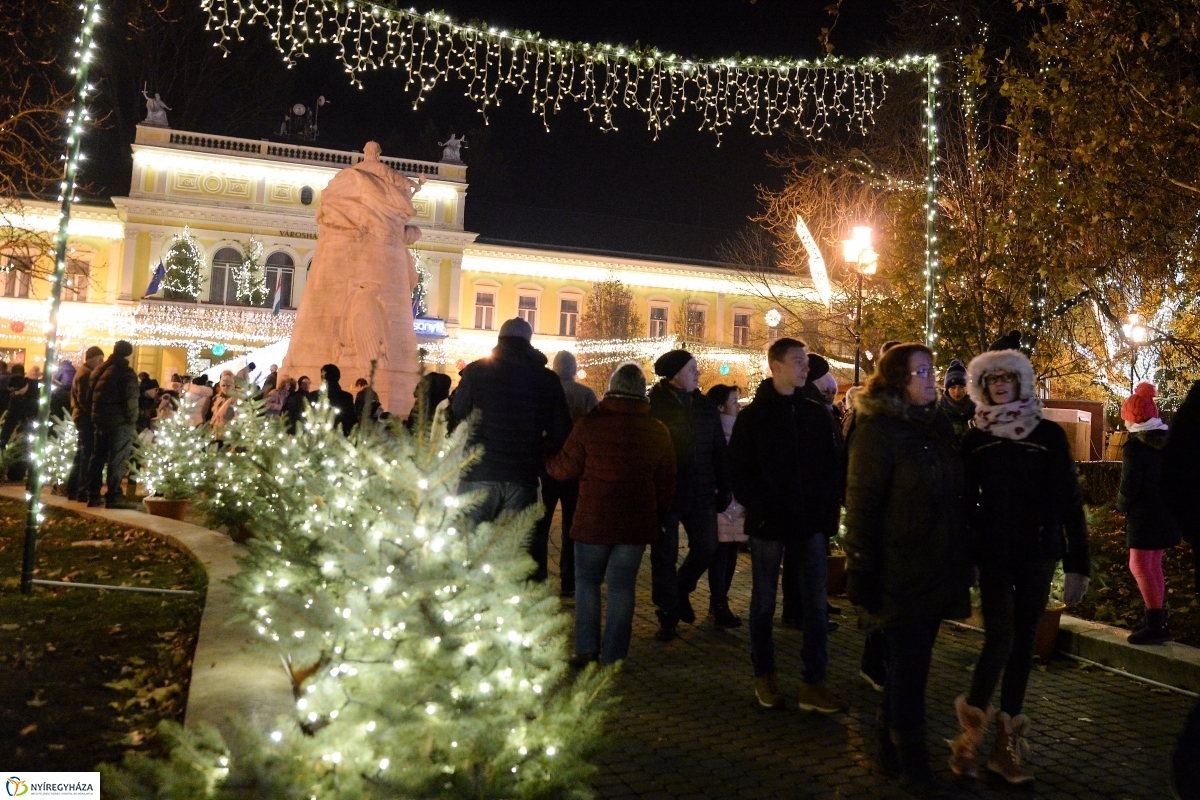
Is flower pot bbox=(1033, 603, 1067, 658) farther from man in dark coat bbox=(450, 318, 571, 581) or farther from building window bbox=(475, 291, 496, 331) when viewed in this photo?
building window bbox=(475, 291, 496, 331)

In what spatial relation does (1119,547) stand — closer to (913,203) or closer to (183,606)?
(913,203)

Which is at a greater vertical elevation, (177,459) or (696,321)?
(696,321)

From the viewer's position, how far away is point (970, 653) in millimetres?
6418

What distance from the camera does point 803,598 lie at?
16.7ft

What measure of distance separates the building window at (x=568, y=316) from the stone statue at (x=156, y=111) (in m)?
19.7

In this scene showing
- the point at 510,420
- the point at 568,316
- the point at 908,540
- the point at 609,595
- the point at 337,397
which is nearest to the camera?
the point at 908,540

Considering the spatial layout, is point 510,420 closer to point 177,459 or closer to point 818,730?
point 818,730

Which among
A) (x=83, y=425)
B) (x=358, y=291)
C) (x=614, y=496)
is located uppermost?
(x=358, y=291)

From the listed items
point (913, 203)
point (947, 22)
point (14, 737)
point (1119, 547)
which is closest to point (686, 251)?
point (947, 22)

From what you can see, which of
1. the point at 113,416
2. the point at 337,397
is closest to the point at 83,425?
the point at 113,416

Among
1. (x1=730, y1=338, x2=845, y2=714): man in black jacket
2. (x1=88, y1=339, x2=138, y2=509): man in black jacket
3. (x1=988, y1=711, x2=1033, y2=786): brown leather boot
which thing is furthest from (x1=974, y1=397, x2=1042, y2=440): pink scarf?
(x1=88, y1=339, x2=138, y2=509): man in black jacket

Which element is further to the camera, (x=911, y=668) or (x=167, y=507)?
(x=167, y=507)

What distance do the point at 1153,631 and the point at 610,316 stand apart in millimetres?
41616

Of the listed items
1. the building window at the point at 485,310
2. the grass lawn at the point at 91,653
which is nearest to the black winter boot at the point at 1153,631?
the grass lawn at the point at 91,653
